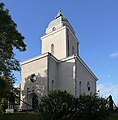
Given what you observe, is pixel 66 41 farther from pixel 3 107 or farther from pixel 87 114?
pixel 87 114

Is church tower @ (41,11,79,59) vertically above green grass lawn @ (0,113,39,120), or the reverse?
church tower @ (41,11,79,59)

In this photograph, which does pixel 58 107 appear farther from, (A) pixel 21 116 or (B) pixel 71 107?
(A) pixel 21 116

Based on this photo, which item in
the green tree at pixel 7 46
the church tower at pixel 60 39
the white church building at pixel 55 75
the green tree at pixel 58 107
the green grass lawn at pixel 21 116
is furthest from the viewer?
the church tower at pixel 60 39

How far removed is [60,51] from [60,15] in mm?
7833

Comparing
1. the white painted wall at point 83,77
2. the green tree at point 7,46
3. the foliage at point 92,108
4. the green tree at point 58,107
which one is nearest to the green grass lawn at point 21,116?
the green tree at point 7,46

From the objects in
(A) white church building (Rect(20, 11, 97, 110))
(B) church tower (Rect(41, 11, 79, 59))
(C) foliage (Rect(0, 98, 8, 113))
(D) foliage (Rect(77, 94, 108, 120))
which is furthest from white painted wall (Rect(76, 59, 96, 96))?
(D) foliage (Rect(77, 94, 108, 120))

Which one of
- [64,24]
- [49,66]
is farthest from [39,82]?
[64,24]

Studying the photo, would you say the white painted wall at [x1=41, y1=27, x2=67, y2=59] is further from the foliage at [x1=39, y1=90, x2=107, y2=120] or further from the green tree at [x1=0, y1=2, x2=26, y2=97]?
the foliage at [x1=39, y1=90, x2=107, y2=120]

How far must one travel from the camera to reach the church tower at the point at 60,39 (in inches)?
1506

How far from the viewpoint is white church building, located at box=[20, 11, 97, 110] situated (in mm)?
33284

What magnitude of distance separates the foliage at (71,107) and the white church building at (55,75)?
42.9 ft

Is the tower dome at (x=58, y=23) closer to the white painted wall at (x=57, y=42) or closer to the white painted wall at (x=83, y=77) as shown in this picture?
the white painted wall at (x=57, y=42)

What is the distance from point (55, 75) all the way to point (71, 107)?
16.9 metres

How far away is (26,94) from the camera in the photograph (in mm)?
34688
